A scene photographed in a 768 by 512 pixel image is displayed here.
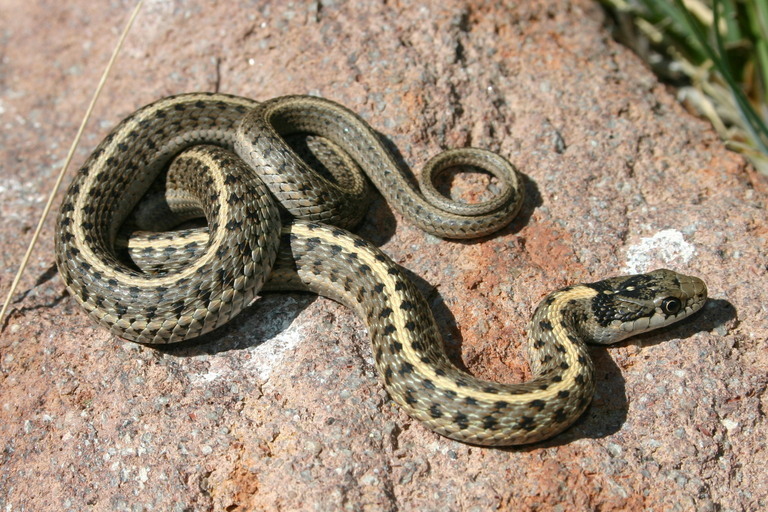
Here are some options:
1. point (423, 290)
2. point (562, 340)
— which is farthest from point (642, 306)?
point (423, 290)

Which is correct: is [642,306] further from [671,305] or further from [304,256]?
[304,256]

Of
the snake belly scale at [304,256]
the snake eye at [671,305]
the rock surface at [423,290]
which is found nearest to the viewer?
the rock surface at [423,290]

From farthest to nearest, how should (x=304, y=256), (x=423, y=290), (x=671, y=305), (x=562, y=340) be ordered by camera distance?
1. (x=423, y=290)
2. (x=304, y=256)
3. (x=671, y=305)
4. (x=562, y=340)

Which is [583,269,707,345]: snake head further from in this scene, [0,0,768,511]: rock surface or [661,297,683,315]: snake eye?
[0,0,768,511]: rock surface

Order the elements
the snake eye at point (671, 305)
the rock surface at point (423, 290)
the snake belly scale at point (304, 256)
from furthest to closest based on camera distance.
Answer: the snake eye at point (671, 305), the snake belly scale at point (304, 256), the rock surface at point (423, 290)

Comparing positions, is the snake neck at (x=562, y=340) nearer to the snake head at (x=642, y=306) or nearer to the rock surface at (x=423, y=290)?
the snake head at (x=642, y=306)

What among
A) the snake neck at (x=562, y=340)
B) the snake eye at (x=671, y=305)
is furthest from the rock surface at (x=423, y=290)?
the snake eye at (x=671, y=305)
